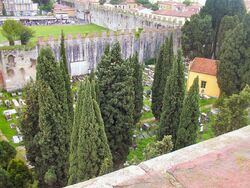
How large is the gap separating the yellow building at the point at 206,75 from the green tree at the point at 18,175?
18.1 meters

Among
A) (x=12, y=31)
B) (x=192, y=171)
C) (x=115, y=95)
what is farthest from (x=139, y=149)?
(x=12, y=31)

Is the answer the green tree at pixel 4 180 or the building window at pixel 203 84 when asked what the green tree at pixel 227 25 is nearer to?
the building window at pixel 203 84

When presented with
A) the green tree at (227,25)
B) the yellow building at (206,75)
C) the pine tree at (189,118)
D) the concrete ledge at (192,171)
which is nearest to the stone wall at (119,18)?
the green tree at (227,25)

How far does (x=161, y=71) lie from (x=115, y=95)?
Answer: 692 centimetres

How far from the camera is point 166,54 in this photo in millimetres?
20781

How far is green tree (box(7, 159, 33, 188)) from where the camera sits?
12.7 m

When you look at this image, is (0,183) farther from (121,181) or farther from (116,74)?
(121,181)

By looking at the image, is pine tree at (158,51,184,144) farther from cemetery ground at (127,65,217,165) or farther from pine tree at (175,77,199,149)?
cemetery ground at (127,65,217,165)

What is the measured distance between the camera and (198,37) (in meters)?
34.7

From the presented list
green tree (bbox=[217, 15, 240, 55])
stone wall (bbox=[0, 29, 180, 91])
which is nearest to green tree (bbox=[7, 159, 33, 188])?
stone wall (bbox=[0, 29, 180, 91])

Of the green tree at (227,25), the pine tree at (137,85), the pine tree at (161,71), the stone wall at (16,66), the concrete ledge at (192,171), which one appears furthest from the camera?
the green tree at (227,25)

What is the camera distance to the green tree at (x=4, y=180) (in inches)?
478

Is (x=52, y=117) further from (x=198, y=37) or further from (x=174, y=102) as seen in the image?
(x=198, y=37)

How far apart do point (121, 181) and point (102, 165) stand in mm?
8689
